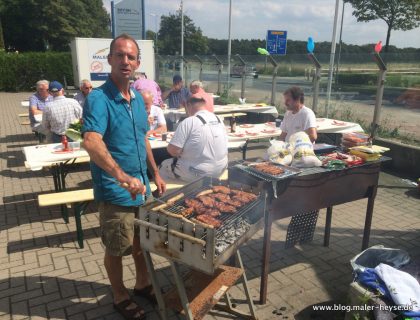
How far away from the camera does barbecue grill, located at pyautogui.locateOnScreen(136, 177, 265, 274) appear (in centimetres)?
217

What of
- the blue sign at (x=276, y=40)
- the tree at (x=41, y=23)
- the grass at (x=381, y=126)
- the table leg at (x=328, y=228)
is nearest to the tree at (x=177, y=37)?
the tree at (x=41, y=23)

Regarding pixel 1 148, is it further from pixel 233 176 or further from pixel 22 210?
pixel 233 176

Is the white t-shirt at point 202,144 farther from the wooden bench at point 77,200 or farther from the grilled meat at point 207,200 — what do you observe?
the grilled meat at point 207,200

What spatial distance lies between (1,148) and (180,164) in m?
6.63

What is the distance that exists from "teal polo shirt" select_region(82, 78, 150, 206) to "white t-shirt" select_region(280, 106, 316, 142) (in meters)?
2.88

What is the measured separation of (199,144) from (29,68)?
22.8 metres

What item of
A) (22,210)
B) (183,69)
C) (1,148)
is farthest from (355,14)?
(22,210)

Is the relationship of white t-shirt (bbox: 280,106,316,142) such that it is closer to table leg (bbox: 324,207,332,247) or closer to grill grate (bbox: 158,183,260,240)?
table leg (bbox: 324,207,332,247)

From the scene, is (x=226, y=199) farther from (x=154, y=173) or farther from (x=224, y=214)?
(x=154, y=173)

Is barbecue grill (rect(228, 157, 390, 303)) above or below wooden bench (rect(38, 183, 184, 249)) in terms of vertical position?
above

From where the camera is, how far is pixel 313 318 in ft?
9.91

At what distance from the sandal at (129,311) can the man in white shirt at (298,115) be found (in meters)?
3.13

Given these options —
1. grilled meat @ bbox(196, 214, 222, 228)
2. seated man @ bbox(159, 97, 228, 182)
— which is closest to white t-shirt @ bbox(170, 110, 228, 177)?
seated man @ bbox(159, 97, 228, 182)

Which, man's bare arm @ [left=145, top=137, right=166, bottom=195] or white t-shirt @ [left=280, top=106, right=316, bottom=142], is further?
white t-shirt @ [left=280, top=106, right=316, bottom=142]
